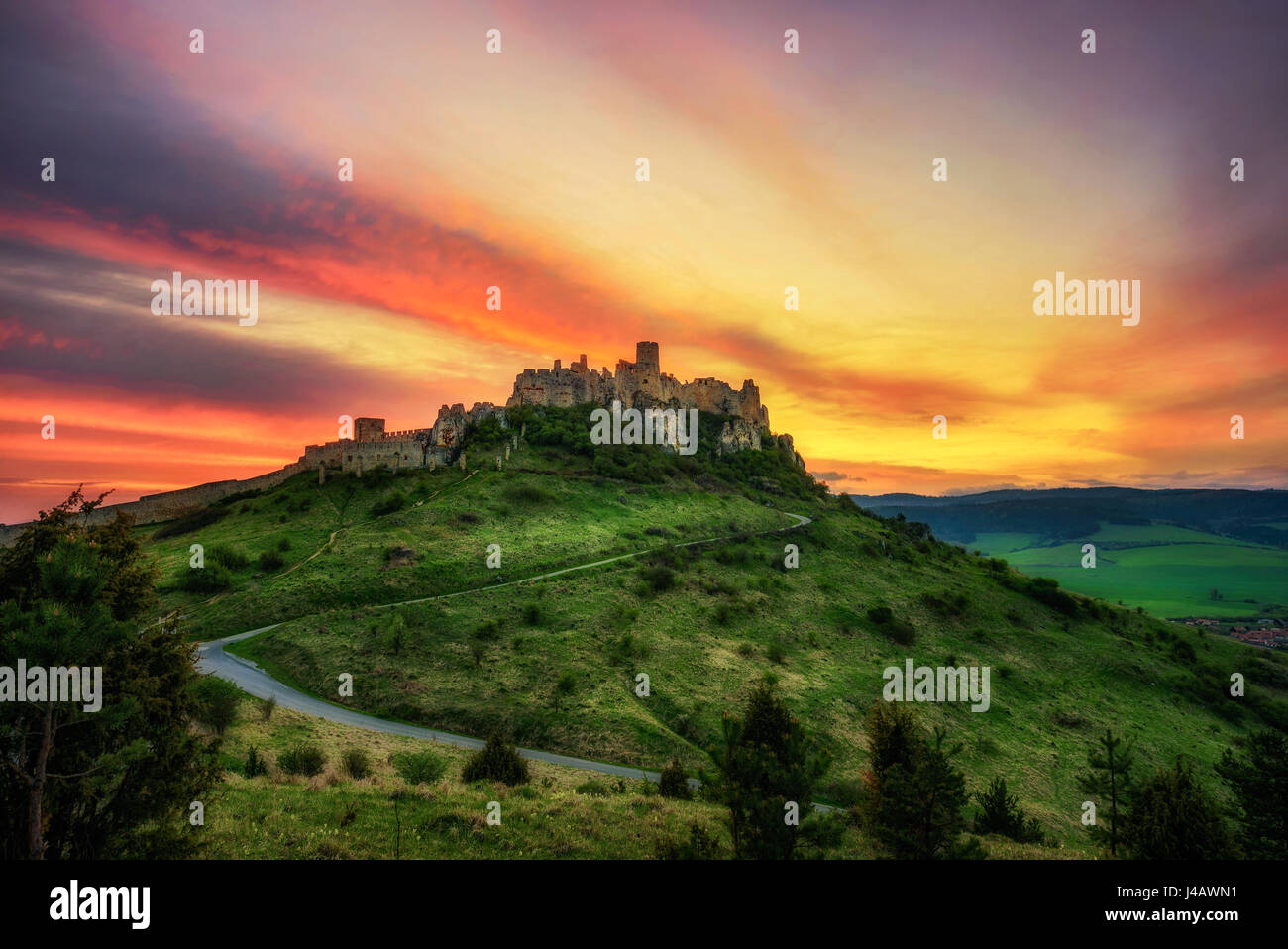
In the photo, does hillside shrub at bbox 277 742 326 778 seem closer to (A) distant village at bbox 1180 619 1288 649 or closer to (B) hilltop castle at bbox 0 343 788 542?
(B) hilltop castle at bbox 0 343 788 542

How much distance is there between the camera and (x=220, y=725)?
2723 centimetres

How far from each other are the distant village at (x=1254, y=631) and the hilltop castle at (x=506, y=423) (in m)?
102

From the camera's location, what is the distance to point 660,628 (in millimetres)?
58875

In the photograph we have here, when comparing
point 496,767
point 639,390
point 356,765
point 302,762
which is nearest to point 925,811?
point 496,767

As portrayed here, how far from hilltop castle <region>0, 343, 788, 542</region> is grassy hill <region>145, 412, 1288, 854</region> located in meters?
6.75

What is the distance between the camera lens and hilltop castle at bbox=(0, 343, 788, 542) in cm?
9912

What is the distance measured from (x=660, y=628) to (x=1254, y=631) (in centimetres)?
16164

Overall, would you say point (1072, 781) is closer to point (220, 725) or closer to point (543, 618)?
point (543, 618)

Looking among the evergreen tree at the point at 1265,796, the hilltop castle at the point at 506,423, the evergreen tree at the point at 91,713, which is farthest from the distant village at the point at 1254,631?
the evergreen tree at the point at 91,713

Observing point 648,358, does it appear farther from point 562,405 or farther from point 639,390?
point 562,405

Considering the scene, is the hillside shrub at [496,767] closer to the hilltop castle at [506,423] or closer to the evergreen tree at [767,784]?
the evergreen tree at [767,784]

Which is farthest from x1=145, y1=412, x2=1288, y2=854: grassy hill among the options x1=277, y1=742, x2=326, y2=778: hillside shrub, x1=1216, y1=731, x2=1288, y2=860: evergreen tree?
x1=277, y1=742, x2=326, y2=778: hillside shrub

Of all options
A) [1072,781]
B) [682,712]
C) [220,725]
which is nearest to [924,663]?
[1072,781]

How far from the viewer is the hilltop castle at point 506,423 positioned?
3903 inches
